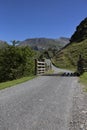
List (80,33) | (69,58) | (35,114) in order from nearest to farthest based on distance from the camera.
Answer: (35,114) → (69,58) → (80,33)

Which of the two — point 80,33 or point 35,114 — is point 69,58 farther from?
point 35,114

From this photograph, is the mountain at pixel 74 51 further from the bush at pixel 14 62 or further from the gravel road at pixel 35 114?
the gravel road at pixel 35 114

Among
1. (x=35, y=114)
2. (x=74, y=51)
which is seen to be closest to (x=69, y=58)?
(x=74, y=51)

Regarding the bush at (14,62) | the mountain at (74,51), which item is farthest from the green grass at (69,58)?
the bush at (14,62)

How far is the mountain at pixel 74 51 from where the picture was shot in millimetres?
90250

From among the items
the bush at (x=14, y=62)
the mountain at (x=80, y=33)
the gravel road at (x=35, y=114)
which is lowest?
the gravel road at (x=35, y=114)

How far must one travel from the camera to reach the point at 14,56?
2595 cm

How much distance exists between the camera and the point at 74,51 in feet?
365

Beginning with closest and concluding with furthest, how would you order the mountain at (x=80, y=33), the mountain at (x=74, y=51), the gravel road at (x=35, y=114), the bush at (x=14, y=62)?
the gravel road at (x=35, y=114)
the bush at (x=14, y=62)
the mountain at (x=74, y=51)
the mountain at (x=80, y=33)

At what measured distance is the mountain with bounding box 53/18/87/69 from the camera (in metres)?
90.2

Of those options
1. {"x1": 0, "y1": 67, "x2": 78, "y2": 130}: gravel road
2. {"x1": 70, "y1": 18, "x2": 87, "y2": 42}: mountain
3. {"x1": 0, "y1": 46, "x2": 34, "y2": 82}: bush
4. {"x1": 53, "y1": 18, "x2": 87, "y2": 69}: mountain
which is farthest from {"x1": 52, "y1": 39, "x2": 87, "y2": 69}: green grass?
{"x1": 0, "y1": 67, "x2": 78, "y2": 130}: gravel road

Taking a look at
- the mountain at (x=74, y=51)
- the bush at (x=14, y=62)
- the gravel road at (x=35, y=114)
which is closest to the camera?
the gravel road at (x=35, y=114)

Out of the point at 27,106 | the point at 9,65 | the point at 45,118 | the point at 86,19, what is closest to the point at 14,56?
the point at 9,65

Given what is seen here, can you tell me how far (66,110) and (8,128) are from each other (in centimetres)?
291
